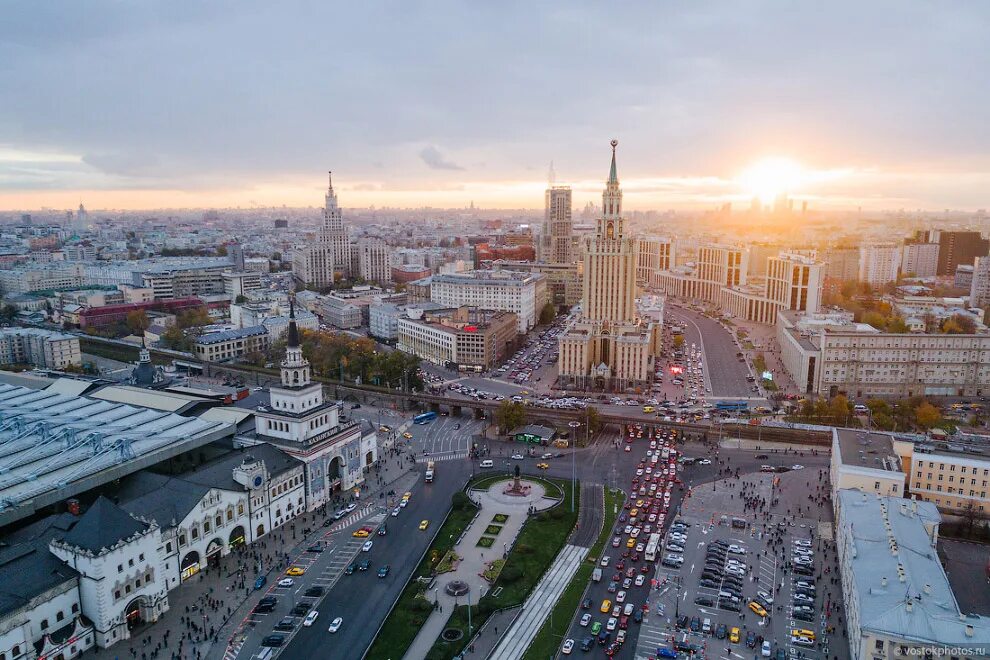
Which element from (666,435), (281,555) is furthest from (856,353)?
(281,555)

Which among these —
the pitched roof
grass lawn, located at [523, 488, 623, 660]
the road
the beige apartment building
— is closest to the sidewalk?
the pitched roof

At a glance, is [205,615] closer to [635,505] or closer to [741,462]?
[635,505]

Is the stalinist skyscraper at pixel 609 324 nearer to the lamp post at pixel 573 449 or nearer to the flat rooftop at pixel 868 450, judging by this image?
the lamp post at pixel 573 449

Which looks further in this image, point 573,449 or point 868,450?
point 573,449

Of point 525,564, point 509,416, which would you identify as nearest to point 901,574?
point 525,564

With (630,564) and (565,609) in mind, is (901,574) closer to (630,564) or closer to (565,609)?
(630,564)

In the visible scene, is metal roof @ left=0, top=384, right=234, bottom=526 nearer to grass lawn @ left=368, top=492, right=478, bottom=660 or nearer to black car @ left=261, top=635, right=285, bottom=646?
black car @ left=261, top=635, right=285, bottom=646

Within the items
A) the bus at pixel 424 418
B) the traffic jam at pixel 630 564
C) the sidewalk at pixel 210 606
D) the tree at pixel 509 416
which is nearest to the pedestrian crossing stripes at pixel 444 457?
the tree at pixel 509 416
